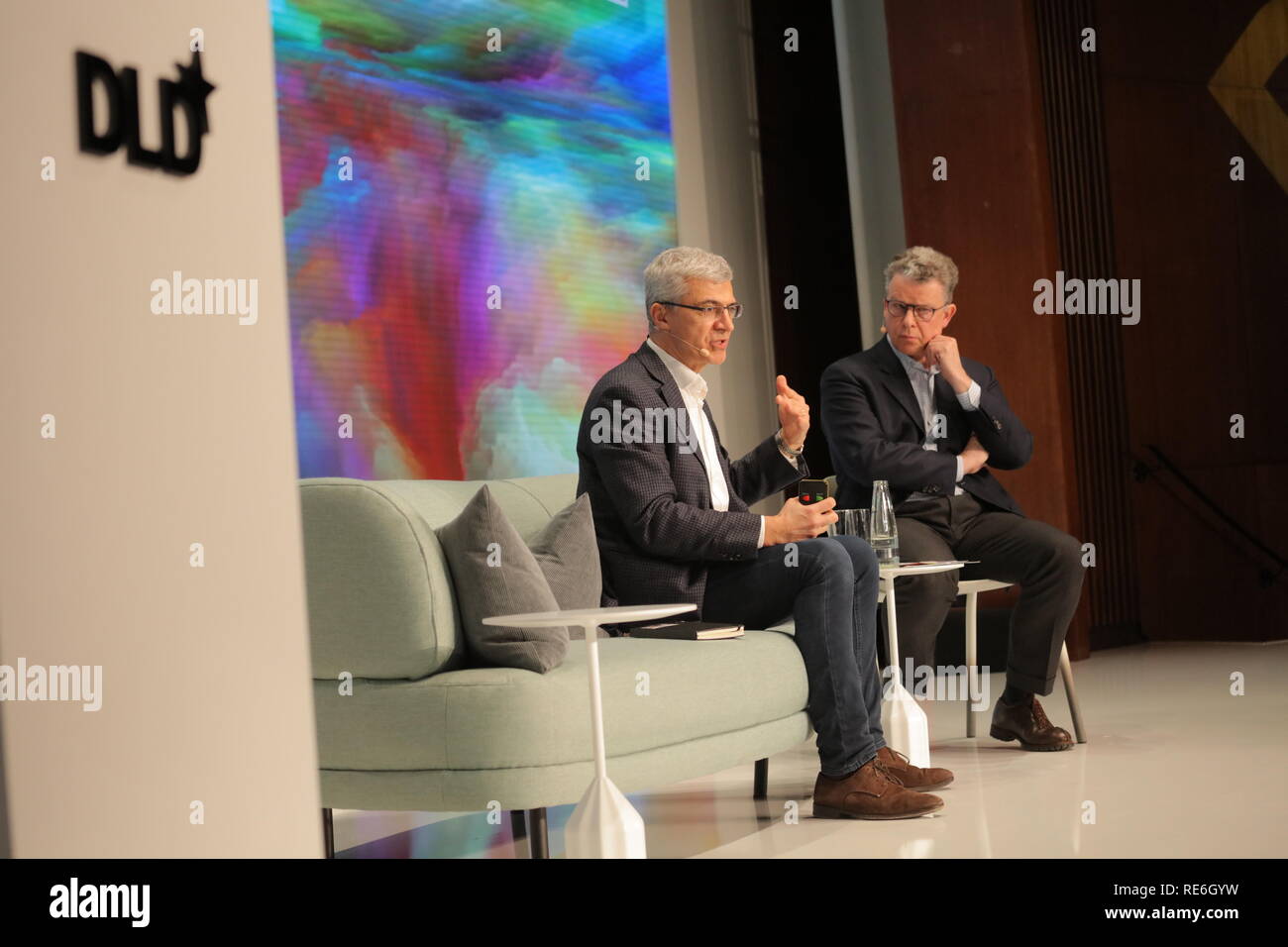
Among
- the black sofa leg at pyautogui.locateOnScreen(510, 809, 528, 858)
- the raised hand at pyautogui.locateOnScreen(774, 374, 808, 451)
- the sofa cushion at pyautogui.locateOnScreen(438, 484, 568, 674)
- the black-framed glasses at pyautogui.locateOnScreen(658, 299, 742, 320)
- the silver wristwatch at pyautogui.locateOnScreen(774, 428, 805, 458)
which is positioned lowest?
the black sofa leg at pyautogui.locateOnScreen(510, 809, 528, 858)

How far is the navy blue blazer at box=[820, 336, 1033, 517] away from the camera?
4.14m

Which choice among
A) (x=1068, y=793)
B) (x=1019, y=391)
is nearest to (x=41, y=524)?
(x=1068, y=793)

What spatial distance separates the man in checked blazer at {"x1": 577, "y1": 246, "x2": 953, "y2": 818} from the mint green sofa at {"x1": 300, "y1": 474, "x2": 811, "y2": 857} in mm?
263

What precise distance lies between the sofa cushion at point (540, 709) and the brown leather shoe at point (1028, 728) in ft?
4.17

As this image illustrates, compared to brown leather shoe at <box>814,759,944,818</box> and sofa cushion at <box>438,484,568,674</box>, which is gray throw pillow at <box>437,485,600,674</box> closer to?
sofa cushion at <box>438,484,568,674</box>

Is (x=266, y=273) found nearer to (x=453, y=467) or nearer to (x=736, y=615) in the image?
(x=736, y=615)

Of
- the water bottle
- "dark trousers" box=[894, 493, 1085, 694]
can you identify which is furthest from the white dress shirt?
"dark trousers" box=[894, 493, 1085, 694]

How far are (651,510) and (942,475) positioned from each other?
48.9 inches

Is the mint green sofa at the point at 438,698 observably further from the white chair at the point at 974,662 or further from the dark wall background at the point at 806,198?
the dark wall background at the point at 806,198

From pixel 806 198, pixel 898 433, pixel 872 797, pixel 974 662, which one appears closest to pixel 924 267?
pixel 898 433

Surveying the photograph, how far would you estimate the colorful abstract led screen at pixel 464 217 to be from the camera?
15.3ft

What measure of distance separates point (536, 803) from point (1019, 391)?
4.37 m

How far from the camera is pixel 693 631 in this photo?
3203 mm

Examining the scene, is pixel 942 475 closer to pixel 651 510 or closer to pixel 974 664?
pixel 974 664
